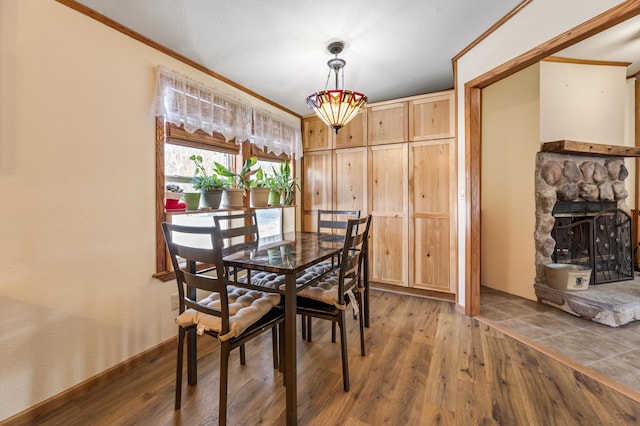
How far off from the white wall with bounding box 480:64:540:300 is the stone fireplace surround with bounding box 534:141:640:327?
0.09 metres

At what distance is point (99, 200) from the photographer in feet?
5.90

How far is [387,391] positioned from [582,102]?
3.85 metres

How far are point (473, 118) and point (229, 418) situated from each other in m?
2.90

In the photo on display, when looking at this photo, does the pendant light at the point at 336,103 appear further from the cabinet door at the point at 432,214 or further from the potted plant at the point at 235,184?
the cabinet door at the point at 432,214

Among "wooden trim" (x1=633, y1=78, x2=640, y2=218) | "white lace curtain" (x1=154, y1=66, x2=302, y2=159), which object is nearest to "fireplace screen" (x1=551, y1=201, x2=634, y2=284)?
"wooden trim" (x1=633, y1=78, x2=640, y2=218)

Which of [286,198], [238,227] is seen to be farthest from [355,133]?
[238,227]

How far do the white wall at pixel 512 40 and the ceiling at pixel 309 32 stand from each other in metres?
0.13

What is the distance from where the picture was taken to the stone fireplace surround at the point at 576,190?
2.74 meters

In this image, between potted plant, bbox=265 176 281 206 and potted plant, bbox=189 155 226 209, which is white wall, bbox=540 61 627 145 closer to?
potted plant, bbox=265 176 281 206

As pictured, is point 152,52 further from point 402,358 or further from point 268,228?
point 402,358

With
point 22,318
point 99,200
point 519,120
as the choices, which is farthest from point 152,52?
point 519,120

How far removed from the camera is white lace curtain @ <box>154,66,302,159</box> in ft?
7.15

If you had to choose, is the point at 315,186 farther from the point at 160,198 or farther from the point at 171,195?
the point at 160,198

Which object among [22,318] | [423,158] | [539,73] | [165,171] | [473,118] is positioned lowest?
[22,318]
